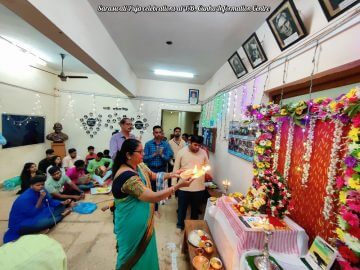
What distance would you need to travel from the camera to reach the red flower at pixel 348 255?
1.05 m

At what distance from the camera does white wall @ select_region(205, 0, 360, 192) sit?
135 centimetres

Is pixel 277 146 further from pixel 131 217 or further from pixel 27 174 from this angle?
pixel 27 174

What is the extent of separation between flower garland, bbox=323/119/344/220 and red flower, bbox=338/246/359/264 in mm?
315

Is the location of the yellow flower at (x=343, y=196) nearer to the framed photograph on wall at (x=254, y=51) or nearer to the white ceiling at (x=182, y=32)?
the framed photograph on wall at (x=254, y=51)

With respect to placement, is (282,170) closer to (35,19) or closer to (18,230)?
(35,19)

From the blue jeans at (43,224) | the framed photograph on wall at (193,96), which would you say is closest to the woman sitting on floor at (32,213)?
the blue jeans at (43,224)

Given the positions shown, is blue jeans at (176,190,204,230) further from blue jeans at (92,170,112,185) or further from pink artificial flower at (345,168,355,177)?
blue jeans at (92,170,112,185)

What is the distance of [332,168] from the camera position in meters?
1.36

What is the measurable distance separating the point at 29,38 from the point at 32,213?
3.45m

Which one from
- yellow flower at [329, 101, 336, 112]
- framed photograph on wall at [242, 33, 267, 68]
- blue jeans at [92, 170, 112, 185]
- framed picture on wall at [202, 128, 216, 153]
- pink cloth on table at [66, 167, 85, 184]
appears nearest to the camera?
yellow flower at [329, 101, 336, 112]

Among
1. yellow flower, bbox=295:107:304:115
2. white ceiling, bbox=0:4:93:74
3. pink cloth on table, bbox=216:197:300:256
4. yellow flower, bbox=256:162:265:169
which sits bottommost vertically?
pink cloth on table, bbox=216:197:300:256

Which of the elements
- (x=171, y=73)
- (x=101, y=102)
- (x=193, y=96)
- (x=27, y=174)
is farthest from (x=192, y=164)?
(x=101, y=102)

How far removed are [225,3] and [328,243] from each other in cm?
254

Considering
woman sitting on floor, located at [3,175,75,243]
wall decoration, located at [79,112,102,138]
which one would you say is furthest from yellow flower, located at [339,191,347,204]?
wall decoration, located at [79,112,102,138]
